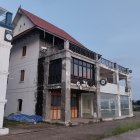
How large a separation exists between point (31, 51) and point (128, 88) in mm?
15489

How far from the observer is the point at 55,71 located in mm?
19562

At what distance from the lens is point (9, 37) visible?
13516mm

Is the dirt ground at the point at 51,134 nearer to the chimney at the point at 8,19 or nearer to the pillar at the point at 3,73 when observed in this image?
the pillar at the point at 3,73

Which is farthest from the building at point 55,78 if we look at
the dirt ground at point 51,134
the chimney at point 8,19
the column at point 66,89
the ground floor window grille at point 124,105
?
the chimney at point 8,19

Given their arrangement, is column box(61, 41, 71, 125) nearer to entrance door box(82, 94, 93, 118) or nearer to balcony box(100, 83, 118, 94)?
balcony box(100, 83, 118, 94)

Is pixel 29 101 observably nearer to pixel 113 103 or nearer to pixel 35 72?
pixel 35 72

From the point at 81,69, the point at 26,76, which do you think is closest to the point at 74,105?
the point at 81,69

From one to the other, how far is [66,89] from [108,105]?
811 centimetres

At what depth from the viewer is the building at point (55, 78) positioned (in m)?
19.0

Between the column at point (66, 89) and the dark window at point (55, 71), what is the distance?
857 millimetres

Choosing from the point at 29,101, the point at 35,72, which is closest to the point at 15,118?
the point at 29,101

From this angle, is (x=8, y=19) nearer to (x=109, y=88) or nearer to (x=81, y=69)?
(x=81, y=69)

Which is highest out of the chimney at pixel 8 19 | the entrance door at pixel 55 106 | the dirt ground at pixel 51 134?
the chimney at pixel 8 19

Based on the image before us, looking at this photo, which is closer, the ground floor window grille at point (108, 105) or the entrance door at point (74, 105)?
the ground floor window grille at point (108, 105)
